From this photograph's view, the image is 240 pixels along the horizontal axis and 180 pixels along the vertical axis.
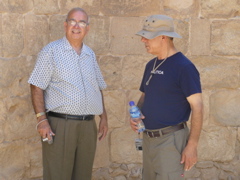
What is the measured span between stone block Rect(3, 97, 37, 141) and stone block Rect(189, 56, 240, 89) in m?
1.84

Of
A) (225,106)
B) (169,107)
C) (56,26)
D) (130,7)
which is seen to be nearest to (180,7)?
(130,7)

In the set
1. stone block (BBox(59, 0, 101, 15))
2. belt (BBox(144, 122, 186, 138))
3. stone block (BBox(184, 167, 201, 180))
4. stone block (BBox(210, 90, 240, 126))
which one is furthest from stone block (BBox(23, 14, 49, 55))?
stone block (BBox(184, 167, 201, 180))

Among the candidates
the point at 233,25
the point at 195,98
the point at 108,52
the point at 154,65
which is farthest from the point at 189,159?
the point at 233,25

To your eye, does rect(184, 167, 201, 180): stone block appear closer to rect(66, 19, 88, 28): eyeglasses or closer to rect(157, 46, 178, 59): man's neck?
rect(157, 46, 178, 59): man's neck

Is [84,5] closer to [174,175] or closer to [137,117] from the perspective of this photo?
[137,117]

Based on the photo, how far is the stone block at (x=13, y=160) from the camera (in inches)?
153

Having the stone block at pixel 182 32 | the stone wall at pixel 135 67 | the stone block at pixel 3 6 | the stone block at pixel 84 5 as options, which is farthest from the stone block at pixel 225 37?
the stone block at pixel 3 6

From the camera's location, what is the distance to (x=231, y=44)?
4586 millimetres

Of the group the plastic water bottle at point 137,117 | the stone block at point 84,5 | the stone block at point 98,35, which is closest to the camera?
the plastic water bottle at point 137,117

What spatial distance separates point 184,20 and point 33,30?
161 cm

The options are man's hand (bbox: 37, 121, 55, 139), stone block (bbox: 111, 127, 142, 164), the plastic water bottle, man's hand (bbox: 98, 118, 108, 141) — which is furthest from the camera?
stone block (bbox: 111, 127, 142, 164)

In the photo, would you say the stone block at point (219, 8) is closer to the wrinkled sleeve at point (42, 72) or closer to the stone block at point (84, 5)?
the stone block at point (84, 5)

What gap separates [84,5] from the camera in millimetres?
4293

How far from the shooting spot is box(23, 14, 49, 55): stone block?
3.94 meters
